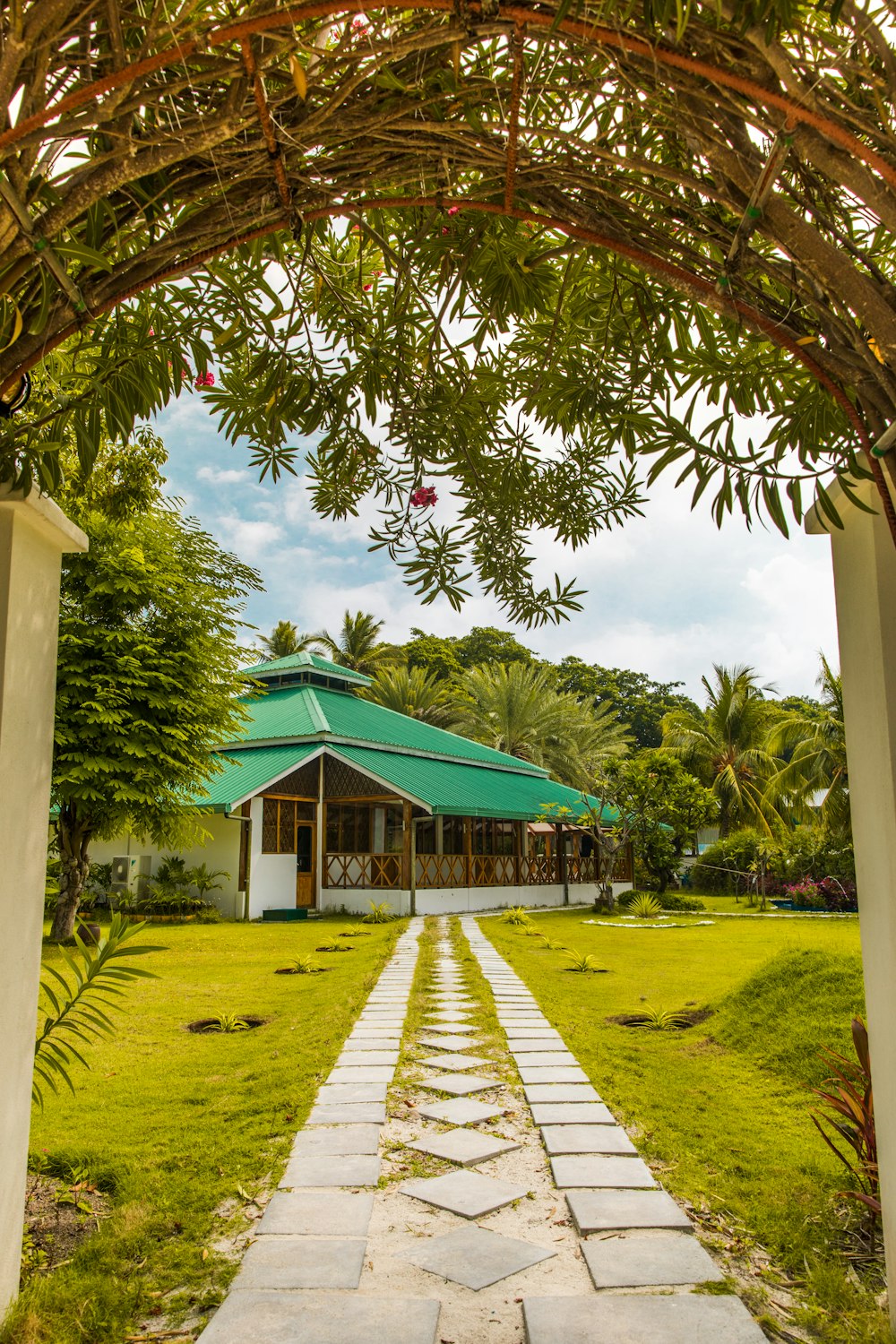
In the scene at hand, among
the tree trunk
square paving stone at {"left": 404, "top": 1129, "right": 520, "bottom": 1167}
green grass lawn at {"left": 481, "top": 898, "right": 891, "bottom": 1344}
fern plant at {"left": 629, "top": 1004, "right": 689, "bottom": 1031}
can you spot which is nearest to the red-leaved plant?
green grass lawn at {"left": 481, "top": 898, "right": 891, "bottom": 1344}

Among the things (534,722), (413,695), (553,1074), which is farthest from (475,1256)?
(413,695)

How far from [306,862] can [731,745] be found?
53.4ft

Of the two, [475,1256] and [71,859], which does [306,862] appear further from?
[475,1256]

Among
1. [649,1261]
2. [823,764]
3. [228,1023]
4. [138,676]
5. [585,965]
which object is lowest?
[585,965]

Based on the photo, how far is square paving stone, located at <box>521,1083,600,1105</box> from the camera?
4.07 m

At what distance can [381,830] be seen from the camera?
18688 millimetres

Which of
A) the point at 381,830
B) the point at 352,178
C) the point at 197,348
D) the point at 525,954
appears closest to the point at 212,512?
the point at 525,954

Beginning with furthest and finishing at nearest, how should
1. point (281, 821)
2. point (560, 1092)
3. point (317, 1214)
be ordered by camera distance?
point (281, 821) < point (560, 1092) < point (317, 1214)

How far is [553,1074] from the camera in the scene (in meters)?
4.50

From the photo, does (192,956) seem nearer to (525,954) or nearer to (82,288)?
(525,954)

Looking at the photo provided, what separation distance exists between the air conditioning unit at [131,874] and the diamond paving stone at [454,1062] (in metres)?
12.1

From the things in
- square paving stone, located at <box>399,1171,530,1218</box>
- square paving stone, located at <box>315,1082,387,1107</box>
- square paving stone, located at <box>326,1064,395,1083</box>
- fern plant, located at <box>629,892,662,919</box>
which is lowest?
fern plant, located at <box>629,892,662,919</box>

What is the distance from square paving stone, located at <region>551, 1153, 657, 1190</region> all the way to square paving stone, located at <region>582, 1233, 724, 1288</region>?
408 mm

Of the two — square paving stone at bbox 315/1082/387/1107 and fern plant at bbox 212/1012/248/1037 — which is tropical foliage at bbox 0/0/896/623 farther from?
fern plant at bbox 212/1012/248/1037
